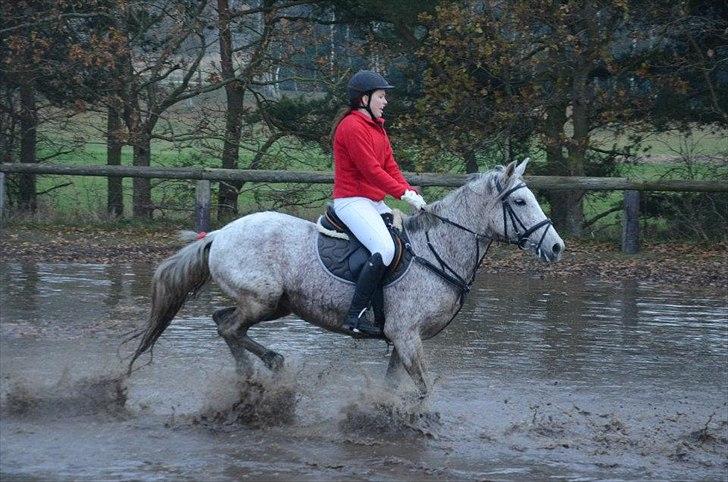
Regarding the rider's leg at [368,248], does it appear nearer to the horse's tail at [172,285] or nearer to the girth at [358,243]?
the girth at [358,243]

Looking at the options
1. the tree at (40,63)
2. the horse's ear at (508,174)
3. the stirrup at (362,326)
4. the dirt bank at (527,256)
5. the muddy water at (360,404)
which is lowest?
the muddy water at (360,404)

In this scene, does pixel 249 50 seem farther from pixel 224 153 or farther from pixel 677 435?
pixel 677 435

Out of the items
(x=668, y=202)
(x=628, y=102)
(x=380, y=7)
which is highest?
(x=380, y=7)

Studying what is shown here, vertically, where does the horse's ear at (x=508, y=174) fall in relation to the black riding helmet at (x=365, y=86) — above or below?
below

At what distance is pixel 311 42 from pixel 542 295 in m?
8.42

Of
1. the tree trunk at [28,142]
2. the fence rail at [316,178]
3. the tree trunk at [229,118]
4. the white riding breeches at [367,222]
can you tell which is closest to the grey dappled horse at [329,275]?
the white riding breeches at [367,222]

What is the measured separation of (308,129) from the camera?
68.0 feet

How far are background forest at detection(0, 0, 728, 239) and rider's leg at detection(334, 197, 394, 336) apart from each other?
1021cm

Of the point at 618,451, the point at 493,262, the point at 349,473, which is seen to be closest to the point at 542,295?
the point at 493,262

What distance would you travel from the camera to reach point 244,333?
8273mm

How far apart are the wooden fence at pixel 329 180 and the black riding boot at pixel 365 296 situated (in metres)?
8.95

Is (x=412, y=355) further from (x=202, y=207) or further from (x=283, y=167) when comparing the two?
(x=283, y=167)

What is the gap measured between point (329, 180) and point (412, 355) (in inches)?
389

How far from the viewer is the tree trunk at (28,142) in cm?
1997
